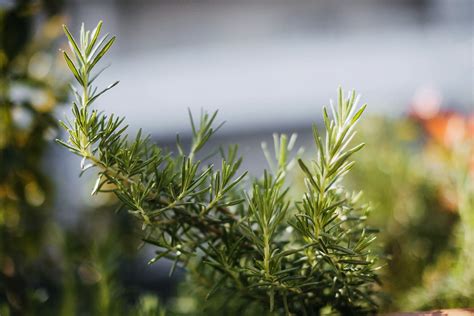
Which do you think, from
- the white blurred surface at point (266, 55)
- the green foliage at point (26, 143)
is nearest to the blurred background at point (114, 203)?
the green foliage at point (26, 143)

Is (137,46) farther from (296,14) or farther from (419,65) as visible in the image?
(419,65)

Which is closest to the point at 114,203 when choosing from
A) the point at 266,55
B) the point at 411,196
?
the point at 411,196

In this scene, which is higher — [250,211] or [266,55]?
[266,55]

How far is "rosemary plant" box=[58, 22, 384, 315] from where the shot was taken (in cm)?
20

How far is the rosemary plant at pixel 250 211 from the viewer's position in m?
0.20

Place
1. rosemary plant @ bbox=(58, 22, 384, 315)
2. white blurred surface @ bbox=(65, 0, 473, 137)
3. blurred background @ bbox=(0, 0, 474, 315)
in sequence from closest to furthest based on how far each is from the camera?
rosemary plant @ bbox=(58, 22, 384, 315), blurred background @ bbox=(0, 0, 474, 315), white blurred surface @ bbox=(65, 0, 473, 137)

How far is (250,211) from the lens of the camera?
8.6 inches

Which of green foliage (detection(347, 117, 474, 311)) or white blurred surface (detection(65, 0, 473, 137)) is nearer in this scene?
green foliage (detection(347, 117, 474, 311))

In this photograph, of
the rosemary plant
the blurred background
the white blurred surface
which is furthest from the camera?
the white blurred surface

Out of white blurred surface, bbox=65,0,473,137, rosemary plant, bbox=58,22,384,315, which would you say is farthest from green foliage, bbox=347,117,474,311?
white blurred surface, bbox=65,0,473,137

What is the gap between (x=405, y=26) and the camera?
1.74 meters

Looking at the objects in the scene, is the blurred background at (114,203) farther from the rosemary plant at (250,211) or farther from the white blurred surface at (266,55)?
the white blurred surface at (266,55)

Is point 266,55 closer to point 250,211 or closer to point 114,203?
point 114,203

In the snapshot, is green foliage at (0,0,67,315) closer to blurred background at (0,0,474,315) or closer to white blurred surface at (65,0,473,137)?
blurred background at (0,0,474,315)
